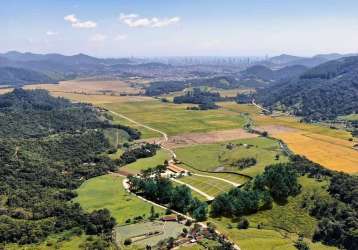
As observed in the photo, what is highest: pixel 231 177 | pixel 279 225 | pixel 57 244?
pixel 231 177

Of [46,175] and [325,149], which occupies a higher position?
[325,149]

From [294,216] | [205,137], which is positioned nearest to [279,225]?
[294,216]

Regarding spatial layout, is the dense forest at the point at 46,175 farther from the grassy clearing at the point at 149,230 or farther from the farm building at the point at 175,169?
the farm building at the point at 175,169

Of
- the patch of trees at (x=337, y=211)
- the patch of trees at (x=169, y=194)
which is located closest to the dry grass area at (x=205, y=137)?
the patch of trees at (x=169, y=194)

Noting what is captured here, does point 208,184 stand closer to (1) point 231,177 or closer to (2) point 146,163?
(1) point 231,177

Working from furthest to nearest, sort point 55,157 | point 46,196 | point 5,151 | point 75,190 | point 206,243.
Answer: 1. point 55,157
2. point 5,151
3. point 75,190
4. point 46,196
5. point 206,243

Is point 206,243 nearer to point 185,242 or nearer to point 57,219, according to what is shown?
point 185,242

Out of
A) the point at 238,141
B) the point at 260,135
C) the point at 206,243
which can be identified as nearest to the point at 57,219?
the point at 206,243
